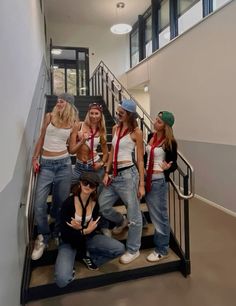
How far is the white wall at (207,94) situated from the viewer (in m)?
4.12

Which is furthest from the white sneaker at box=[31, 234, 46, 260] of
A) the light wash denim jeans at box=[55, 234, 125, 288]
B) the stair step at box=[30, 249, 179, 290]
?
the light wash denim jeans at box=[55, 234, 125, 288]

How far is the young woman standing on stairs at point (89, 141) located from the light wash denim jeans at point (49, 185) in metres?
0.14

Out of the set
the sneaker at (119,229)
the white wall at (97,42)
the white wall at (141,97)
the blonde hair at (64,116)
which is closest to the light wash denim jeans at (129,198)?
the sneaker at (119,229)

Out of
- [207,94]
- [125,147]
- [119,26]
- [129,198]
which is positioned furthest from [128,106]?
[119,26]

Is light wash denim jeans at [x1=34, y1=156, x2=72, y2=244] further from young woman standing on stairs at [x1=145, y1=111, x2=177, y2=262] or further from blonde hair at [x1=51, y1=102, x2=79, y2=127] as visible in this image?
young woman standing on stairs at [x1=145, y1=111, x2=177, y2=262]

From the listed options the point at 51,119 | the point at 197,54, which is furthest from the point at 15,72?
the point at 197,54

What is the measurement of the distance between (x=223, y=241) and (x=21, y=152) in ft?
8.36

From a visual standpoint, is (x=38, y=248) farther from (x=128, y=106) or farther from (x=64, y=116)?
(x=128, y=106)

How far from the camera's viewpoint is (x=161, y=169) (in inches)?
99.5

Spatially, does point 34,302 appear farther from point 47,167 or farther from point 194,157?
point 194,157

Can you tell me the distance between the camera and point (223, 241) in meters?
3.23

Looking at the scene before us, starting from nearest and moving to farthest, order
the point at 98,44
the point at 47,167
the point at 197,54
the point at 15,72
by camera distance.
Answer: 1. the point at 15,72
2. the point at 47,167
3. the point at 197,54
4. the point at 98,44

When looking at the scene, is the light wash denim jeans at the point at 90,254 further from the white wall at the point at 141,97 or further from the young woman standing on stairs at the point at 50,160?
the white wall at the point at 141,97

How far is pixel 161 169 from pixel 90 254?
102cm
